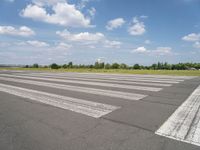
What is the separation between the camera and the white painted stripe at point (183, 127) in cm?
342

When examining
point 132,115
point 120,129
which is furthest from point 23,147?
point 132,115

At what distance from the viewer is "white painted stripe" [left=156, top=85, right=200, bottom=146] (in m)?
3.42

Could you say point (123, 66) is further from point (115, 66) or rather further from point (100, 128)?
point (100, 128)

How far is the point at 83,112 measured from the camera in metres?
5.32

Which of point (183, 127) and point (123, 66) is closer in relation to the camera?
point (183, 127)

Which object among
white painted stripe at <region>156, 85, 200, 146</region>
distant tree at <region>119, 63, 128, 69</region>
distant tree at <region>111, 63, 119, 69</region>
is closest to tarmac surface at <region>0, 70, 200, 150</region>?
white painted stripe at <region>156, 85, 200, 146</region>

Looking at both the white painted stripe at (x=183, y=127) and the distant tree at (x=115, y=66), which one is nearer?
the white painted stripe at (x=183, y=127)

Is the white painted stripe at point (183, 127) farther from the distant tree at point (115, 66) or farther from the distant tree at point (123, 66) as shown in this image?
the distant tree at point (123, 66)

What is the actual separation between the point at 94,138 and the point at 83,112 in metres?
1.94

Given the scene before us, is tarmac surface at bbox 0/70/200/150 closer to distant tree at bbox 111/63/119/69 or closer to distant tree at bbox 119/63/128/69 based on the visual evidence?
distant tree at bbox 111/63/119/69

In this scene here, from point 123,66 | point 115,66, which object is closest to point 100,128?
point 115,66

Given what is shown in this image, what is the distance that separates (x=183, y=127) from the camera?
3975mm

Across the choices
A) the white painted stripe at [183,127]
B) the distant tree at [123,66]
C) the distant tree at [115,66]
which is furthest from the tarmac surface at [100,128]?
the distant tree at [123,66]

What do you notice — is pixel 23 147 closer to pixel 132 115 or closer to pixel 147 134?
pixel 147 134
